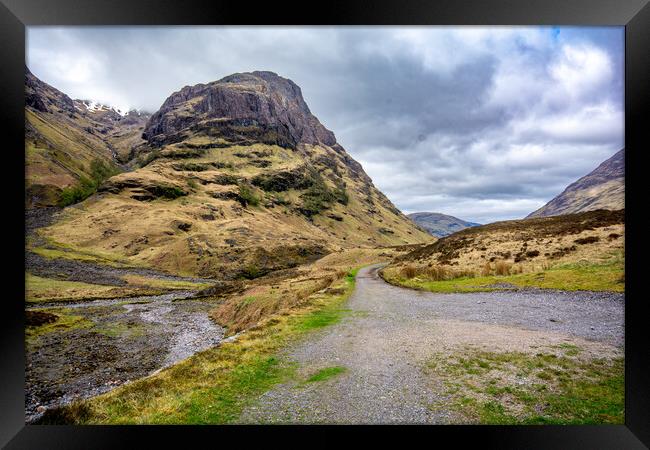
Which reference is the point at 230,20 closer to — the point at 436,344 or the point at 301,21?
the point at 301,21

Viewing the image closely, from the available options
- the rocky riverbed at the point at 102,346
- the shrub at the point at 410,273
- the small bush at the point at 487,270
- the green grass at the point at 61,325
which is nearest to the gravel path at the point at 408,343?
the small bush at the point at 487,270

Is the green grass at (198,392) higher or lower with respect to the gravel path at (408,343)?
lower

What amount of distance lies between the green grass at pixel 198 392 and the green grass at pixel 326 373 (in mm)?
769

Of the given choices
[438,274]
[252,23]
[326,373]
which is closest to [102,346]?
[326,373]

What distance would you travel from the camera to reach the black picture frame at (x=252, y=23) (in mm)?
6781

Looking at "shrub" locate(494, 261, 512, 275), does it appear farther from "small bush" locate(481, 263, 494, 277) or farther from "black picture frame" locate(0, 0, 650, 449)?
"black picture frame" locate(0, 0, 650, 449)

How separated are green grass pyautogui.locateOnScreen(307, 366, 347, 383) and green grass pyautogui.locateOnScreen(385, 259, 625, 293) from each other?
601 inches

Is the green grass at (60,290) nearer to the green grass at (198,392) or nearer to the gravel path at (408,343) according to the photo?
the green grass at (198,392)

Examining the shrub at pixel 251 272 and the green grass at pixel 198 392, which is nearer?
the green grass at pixel 198 392

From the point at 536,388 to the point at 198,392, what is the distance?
840 centimetres

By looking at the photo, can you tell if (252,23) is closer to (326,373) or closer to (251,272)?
(326,373)

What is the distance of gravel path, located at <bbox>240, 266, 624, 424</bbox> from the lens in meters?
6.80

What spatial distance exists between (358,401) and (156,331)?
2683 cm
